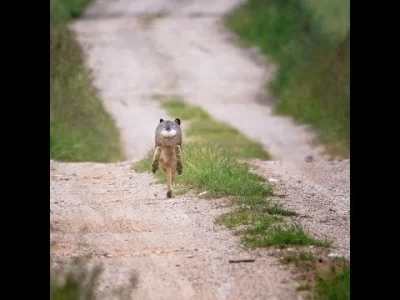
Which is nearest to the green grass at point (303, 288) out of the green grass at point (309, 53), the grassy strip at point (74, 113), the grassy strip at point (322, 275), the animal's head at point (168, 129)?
the grassy strip at point (322, 275)

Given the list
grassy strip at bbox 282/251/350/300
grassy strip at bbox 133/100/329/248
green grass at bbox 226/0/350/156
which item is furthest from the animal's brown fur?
green grass at bbox 226/0/350/156

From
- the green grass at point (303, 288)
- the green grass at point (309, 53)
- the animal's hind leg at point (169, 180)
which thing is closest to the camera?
the green grass at point (303, 288)

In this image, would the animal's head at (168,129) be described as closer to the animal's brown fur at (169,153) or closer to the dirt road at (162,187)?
the animal's brown fur at (169,153)

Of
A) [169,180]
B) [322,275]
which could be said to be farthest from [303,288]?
[169,180]

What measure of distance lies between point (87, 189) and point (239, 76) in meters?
14.5

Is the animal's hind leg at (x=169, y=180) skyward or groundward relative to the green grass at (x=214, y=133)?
groundward

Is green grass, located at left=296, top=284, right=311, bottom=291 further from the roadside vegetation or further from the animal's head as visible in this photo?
the animal's head

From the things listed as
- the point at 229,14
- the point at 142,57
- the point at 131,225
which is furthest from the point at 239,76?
the point at 131,225

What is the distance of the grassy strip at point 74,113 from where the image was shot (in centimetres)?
1927

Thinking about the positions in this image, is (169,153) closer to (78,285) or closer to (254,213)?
(254,213)

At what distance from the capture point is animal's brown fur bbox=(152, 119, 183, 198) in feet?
40.9

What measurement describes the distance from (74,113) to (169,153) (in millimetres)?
8758

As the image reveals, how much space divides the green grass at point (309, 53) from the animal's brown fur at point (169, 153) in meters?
8.22

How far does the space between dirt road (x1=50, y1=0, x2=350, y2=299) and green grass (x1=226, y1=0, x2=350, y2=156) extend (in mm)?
436
